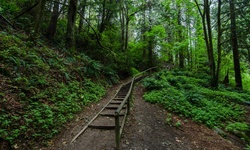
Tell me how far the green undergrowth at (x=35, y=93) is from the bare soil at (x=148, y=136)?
19.1 inches

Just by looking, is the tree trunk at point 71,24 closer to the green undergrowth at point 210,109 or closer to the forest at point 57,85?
the forest at point 57,85

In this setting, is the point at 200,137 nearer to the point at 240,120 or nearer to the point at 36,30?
the point at 240,120

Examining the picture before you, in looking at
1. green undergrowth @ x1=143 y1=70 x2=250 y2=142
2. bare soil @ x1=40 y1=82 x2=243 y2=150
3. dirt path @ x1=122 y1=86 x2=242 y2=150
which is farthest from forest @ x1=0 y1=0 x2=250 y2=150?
dirt path @ x1=122 y1=86 x2=242 y2=150

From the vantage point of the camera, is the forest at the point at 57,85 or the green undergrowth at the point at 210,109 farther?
the green undergrowth at the point at 210,109

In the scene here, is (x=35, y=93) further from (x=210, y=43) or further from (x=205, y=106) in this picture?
(x=210, y=43)

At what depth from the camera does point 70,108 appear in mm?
6012

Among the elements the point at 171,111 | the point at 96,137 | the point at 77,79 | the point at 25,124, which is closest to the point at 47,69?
the point at 77,79

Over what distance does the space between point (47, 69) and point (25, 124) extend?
11.1 feet

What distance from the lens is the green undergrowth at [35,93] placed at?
13.4 ft

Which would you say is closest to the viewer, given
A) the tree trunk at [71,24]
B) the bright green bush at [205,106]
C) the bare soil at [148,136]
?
the bare soil at [148,136]

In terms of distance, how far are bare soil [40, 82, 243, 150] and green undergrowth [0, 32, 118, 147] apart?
1.59ft

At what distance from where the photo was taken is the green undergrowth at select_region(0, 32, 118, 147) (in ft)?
13.4

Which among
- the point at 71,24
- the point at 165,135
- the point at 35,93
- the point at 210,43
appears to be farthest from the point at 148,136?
the point at 210,43

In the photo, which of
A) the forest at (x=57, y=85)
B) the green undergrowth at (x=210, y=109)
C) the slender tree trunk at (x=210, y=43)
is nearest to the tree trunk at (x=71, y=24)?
the forest at (x=57, y=85)
